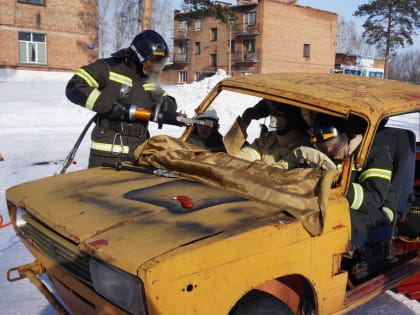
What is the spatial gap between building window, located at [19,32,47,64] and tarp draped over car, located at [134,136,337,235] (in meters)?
26.4

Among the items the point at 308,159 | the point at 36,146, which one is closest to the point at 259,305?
the point at 308,159

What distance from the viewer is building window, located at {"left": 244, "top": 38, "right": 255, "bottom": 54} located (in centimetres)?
4209

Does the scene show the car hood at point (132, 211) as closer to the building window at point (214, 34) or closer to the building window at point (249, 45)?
the building window at point (249, 45)

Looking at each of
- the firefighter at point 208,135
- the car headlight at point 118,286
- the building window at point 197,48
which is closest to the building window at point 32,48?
the building window at point 197,48

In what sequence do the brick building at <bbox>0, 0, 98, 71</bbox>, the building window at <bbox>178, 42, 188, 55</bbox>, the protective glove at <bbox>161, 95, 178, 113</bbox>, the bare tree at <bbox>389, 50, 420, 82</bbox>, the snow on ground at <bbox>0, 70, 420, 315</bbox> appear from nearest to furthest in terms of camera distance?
the snow on ground at <bbox>0, 70, 420, 315</bbox> < the protective glove at <bbox>161, 95, 178, 113</bbox> < the brick building at <bbox>0, 0, 98, 71</bbox> < the building window at <bbox>178, 42, 188, 55</bbox> < the bare tree at <bbox>389, 50, 420, 82</bbox>

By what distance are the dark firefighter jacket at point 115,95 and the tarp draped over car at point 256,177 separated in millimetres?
862

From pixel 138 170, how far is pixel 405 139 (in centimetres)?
201

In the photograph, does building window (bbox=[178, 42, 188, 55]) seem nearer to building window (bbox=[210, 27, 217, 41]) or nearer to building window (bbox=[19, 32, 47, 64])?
building window (bbox=[210, 27, 217, 41])

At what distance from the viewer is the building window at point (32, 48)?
86.5 ft

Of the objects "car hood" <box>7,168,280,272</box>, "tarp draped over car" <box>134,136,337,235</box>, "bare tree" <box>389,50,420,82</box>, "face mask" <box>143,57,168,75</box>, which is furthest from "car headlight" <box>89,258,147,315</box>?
"bare tree" <box>389,50,420,82</box>

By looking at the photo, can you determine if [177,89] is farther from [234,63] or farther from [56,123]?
[234,63]

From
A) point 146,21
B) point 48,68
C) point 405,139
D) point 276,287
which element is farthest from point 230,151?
point 48,68

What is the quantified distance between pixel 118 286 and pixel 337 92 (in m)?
1.89

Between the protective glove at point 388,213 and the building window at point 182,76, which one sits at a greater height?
the building window at point 182,76
